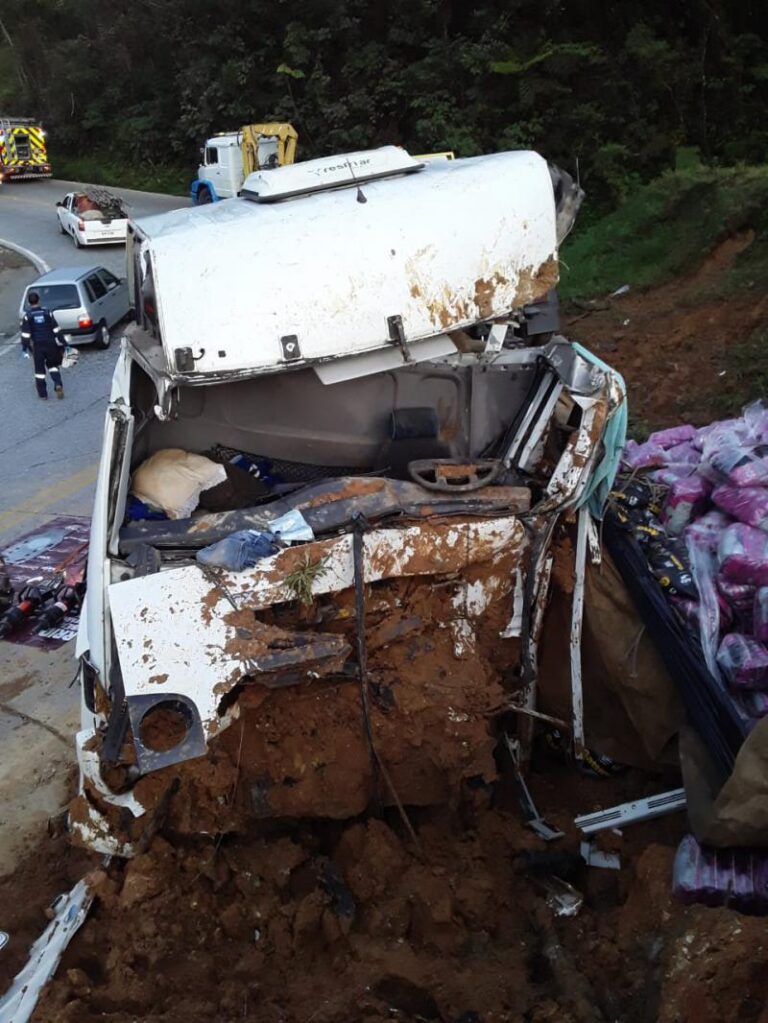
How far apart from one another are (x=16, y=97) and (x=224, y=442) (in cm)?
3983

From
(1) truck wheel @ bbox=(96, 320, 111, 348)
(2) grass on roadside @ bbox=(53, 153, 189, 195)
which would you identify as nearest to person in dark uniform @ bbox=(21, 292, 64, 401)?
(1) truck wheel @ bbox=(96, 320, 111, 348)

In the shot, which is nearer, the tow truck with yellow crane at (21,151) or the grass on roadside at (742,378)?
the grass on roadside at (742,378)

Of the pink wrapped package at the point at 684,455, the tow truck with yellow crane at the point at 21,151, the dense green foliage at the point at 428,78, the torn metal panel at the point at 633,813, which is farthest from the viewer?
the tow truck with yellow crane at the point at 21,151

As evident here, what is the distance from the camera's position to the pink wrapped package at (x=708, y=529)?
188 inches

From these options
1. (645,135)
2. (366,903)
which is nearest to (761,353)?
(366,903)

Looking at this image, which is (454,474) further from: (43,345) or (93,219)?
(93,219)

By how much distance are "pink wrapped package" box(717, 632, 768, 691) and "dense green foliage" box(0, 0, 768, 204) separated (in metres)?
14.9

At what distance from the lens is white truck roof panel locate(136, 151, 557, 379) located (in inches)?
151

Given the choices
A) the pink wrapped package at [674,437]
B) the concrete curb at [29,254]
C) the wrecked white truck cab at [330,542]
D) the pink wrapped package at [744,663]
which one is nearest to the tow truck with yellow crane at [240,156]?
the concrete curb at [29,254]

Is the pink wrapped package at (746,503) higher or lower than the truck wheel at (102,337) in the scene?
higher

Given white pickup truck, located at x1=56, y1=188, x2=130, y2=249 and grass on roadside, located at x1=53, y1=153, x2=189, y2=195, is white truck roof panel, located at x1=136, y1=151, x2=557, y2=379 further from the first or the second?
grass on roadside, located at x1=53, y1=153, x2=189, y2=195

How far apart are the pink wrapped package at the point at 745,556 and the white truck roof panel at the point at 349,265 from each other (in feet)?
5.08

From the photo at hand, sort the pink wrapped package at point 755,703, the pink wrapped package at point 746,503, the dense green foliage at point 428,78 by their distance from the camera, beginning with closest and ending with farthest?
the pink wrapped package at point 755,703
the pink wrapped package at point 746,503
the dense green foliage at point 428,78

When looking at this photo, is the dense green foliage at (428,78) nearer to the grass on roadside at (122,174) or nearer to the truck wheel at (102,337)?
the grass on roadside at (122,174)
